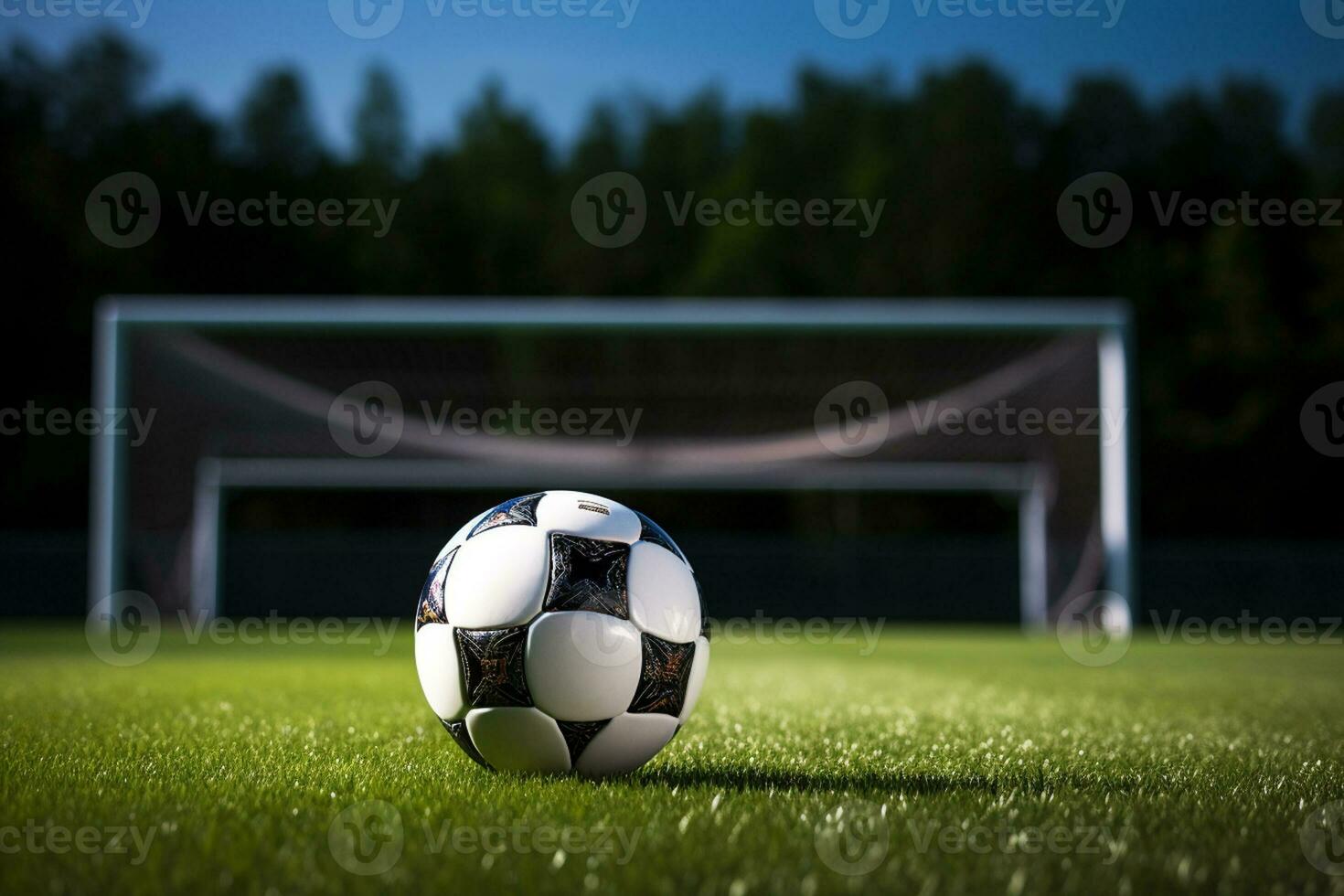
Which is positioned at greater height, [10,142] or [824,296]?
[10,142]

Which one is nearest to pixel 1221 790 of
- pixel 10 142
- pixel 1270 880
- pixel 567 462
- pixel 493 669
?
pixel 1270 880

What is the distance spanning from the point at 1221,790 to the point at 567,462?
15.9 m

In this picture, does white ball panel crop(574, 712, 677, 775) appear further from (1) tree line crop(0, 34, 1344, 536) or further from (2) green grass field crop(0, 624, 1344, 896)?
(1) tree line crop(0, 34, 1344, 536)

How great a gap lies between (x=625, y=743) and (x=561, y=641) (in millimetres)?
437

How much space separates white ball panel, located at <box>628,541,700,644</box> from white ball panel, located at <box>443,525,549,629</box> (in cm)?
32

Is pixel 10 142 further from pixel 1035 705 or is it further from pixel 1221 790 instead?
pixel 1221 790

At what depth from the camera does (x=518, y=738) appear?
4.16 meters

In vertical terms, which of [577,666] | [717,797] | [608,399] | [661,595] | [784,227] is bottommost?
[717,797]

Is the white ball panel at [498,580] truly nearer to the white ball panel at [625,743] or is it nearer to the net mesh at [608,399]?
the white ball panel at [625,743]

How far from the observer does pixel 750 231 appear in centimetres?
3183

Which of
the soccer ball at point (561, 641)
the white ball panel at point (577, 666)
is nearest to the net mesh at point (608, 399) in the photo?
the soccer ball at point (561, 641)

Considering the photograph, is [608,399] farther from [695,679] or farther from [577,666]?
[577,666]

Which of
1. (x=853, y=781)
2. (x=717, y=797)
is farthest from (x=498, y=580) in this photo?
(x=853, y=781)

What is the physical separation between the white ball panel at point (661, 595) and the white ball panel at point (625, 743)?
0.94 ft
